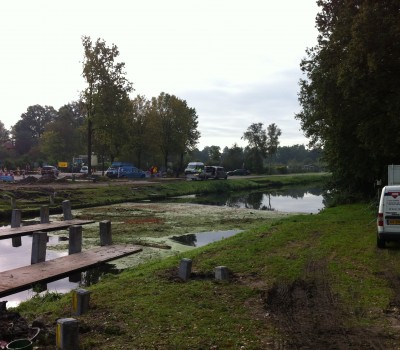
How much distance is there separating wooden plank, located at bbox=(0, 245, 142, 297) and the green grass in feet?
5.54

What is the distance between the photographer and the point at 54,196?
30891 mm

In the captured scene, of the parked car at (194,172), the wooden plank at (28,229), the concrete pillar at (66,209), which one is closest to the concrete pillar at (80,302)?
the wooden plank at (28,229)

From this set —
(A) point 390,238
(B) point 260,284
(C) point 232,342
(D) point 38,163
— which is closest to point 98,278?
(B) point 260,284

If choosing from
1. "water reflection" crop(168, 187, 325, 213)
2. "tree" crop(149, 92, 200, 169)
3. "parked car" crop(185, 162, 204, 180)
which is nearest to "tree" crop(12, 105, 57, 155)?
"tree" crop(149, 92, 200, 169)

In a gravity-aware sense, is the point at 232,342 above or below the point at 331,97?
below

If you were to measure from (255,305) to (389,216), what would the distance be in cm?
670

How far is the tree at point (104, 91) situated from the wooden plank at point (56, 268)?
3007 centimetres

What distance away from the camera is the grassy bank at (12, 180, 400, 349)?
6184 mm

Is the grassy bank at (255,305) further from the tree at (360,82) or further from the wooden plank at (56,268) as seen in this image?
the tree at (360,82)

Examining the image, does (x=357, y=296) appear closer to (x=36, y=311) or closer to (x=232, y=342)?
(x=232, y=342)

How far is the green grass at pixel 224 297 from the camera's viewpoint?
6.33 m

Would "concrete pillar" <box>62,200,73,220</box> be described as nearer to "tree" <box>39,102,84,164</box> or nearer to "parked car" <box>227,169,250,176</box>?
"tree" <box>39,102,84,164</box>

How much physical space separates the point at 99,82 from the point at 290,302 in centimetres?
4059

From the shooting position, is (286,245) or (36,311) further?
(286,245)
